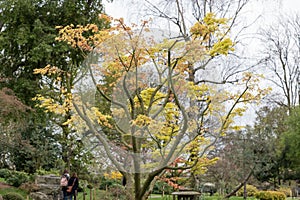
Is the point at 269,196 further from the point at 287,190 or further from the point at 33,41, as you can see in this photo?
the point at 33,41

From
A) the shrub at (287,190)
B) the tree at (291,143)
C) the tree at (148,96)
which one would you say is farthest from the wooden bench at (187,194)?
the shrub at (287,190)

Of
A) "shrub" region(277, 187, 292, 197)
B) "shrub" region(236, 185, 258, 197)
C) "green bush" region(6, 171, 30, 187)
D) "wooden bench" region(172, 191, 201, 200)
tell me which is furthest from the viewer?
"shrub" region(277, 187, 292, 197)

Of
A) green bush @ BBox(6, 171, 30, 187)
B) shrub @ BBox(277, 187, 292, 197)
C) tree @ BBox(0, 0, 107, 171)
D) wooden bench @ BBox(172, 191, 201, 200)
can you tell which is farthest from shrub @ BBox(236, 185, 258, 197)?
wooden bench @ BBox(172, 191, 201, 200)

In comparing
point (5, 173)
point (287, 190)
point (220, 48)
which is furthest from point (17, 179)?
point (287, 190)

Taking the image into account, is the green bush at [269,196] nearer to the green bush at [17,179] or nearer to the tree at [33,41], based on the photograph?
the tree at [33,41]

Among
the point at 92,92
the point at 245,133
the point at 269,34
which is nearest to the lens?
the point at 92,92

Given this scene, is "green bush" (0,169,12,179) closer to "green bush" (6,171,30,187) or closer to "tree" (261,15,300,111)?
"green bush" (6,171,30,187)

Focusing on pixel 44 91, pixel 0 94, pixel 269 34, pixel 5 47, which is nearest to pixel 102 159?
pixel 0 94

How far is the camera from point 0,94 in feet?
30.6

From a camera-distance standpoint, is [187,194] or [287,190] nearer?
[187,194]

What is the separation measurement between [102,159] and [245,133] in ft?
37.8

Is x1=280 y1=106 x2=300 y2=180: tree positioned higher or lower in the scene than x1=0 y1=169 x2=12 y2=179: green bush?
higher

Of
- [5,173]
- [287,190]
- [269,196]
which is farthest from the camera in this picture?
[287,190]

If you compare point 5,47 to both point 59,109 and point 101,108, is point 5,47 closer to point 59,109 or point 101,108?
point 59,109
